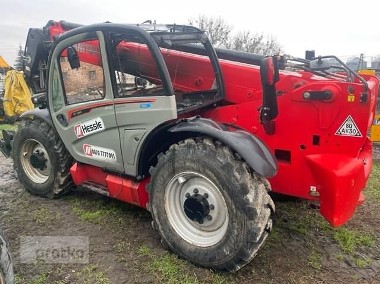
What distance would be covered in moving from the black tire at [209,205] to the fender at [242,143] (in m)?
0.09

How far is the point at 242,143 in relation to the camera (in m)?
3.19

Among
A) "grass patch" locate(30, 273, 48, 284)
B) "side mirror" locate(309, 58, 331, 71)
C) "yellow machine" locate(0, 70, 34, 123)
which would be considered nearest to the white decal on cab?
"grass patch" locate(30, 273, 48, 284)

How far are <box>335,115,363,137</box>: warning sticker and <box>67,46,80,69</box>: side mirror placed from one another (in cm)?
283

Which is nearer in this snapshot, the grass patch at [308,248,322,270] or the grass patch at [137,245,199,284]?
the grass patch at [137,245,199,284]

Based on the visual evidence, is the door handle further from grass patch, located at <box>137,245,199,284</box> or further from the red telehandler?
grass patch, located at <box>137,245,199,284</box>

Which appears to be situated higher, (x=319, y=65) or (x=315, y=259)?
(x=319, y=65)

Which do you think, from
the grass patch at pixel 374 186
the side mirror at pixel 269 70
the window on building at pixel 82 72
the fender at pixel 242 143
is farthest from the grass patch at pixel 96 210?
the grass patch at pixel 374 186

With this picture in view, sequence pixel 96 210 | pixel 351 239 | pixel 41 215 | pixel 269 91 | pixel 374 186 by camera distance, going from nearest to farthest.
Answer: pixel 269 91 < pixel 351 239 < pixel 41 215 < pixel 96 210 < pixel 374 186

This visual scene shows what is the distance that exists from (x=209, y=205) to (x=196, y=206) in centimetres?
12

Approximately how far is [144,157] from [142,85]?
2.40ft

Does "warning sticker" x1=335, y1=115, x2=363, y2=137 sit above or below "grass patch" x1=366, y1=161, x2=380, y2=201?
above

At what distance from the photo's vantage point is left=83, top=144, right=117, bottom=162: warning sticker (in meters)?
4.07

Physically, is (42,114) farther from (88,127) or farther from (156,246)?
(156,246)

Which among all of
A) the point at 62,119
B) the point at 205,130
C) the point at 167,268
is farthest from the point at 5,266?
the point at 62,119
